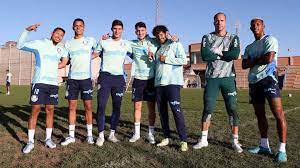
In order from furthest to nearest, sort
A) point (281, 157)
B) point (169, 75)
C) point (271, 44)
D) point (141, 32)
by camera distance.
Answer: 1. point (141, 32)
2. point (169, 75)
3. point (271, 44)
4. point (281, 157)

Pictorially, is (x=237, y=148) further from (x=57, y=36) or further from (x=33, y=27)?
(x=33, y=27)

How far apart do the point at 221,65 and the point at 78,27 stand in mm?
2769

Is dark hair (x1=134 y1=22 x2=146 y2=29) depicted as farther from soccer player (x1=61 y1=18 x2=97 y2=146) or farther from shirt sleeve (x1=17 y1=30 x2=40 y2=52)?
shirt sleeve (x1=17 y1=30 x2=40 y2=52)

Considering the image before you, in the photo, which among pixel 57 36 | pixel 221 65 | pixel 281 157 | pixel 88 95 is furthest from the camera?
pixel 88 95

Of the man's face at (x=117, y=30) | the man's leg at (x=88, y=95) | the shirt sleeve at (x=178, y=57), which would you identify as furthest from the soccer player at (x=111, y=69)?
the shirt sleeve at (x=178, y=57)

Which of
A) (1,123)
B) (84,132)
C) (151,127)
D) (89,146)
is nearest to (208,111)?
(151,127)

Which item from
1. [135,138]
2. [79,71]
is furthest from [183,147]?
[79,71]

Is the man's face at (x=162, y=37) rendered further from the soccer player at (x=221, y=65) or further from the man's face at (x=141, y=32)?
the soccer player at (x=221, y=65)

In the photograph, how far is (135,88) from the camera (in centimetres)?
730

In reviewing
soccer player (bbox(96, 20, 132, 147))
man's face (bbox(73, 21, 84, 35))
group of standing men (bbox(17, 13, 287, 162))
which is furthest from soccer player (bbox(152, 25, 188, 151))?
man's face (bbox(73, 21, 84, 35))

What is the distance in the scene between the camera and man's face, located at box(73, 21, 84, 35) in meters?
6.84

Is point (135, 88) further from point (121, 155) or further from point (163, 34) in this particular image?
point (121, 155)

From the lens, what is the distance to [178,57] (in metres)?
6.68

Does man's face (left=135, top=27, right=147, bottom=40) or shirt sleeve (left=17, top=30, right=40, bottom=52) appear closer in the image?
shirt sleeve (left=17, top=30, right=40, bottom=52)
